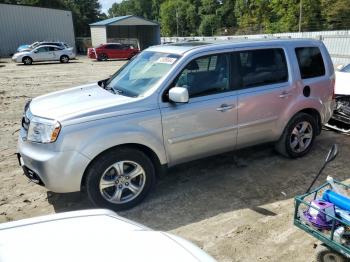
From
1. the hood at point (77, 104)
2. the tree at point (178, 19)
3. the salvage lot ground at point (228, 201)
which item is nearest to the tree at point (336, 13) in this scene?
the salvage lot ground at point (228, 201)

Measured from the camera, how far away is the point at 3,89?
566 inches

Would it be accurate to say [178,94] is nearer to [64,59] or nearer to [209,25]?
[64,59]

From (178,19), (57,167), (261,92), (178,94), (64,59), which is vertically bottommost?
(57,167)

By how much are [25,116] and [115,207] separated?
1569 mm

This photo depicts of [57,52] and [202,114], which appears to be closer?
[202,114]

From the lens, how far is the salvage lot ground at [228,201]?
3662mm

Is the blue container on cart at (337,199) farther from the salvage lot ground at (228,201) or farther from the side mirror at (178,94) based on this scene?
the side mirror at (178,94)

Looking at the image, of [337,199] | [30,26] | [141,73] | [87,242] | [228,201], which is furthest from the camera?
[30,26]

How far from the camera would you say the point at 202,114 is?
14.9 ft

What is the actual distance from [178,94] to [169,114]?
33cm

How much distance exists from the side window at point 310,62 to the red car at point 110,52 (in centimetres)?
2787

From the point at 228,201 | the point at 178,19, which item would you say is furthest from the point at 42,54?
the point at 178,19

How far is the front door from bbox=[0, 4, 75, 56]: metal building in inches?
1582

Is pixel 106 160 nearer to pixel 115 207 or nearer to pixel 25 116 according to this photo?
pixel 115 207
